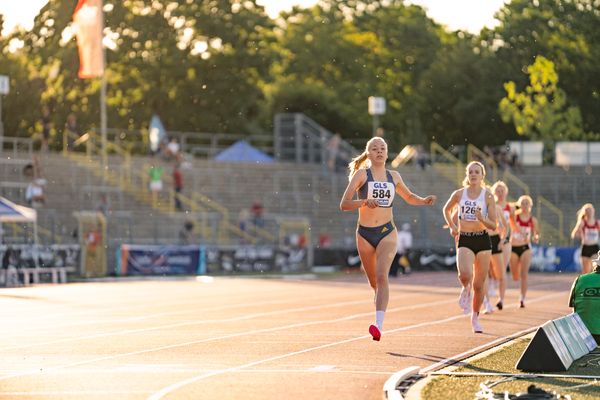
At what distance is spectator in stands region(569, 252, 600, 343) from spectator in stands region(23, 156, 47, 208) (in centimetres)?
3378

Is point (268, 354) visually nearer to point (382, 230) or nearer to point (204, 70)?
point (382, 230)

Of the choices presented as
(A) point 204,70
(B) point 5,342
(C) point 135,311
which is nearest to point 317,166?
(A) point 204,70

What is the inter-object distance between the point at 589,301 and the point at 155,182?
123 ft

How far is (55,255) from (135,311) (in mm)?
18536

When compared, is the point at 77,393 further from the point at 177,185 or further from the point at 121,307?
the point at 177,185

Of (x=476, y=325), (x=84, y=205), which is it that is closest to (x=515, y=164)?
(x=84, y=205)

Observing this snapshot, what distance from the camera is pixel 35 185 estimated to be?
160 feet

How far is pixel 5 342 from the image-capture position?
17.8 meters

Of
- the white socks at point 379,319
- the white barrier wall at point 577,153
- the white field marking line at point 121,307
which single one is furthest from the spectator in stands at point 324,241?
the white socks at point 379,319

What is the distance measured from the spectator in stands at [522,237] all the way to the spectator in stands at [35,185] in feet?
83.2

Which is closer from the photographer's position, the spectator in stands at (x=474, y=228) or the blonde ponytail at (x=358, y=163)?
the blonde ponytail at (x=358, y=163)

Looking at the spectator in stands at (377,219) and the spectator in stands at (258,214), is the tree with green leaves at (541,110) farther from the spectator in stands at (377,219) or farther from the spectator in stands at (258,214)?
the spectator in stands at (377,219)

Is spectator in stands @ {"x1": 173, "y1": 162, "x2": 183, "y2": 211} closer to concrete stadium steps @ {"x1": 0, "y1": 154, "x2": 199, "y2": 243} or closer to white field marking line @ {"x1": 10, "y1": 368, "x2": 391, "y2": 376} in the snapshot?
concrete stadium steps @ {"x1": 0, "y1": 154, "x2": 199, "y2": 243}

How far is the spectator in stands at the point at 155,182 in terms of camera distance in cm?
5288
